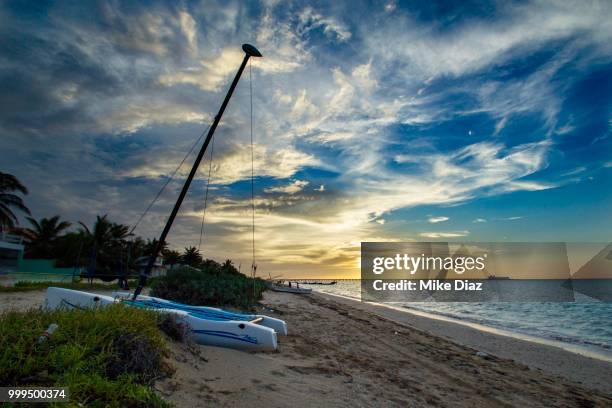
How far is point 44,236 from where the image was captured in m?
44.4

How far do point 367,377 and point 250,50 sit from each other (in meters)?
10.3

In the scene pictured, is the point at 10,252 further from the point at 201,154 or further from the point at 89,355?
the point at 89,355

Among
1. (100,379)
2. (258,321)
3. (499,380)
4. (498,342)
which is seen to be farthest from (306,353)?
(498,342)

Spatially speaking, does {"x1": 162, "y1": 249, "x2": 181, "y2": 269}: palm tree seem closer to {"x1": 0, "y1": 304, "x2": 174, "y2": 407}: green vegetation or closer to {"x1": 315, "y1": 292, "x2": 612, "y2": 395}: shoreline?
{"x1": 315, "y1": 292, "x2": 612, "y2": 395}: shoreline

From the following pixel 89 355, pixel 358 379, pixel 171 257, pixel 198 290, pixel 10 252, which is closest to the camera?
pixel 89 355

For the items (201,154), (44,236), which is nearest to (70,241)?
(44,236)

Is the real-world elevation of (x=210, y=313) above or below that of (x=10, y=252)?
below

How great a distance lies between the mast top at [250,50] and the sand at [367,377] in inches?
357

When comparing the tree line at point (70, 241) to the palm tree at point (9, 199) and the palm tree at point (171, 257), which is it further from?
the palm tree at point (171, 257)

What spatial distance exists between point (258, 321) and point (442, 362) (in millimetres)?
4957

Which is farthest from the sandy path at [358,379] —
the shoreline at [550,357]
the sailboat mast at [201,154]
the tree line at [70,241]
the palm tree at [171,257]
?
the palm tree at [171,257]

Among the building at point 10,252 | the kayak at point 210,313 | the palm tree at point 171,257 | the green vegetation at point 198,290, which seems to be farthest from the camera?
the palm tree at point 171,257

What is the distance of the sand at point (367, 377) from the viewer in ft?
16.7

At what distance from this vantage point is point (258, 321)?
9398 millimetres
